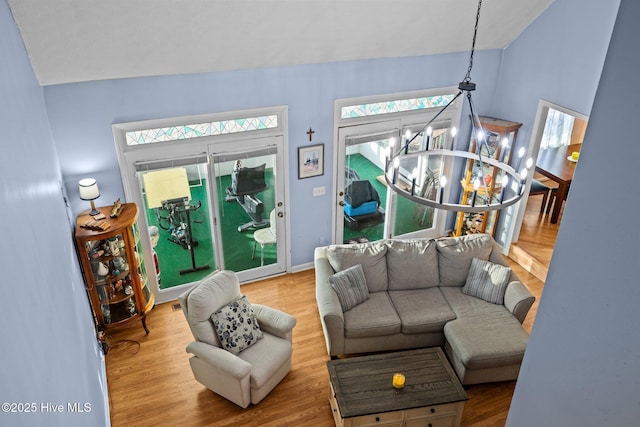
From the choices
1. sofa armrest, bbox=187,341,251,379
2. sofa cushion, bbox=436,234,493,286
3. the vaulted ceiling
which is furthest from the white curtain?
sofa armrest, bbox=187,341,251,379

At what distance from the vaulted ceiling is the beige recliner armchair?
2.22 metres

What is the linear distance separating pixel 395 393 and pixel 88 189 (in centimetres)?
347

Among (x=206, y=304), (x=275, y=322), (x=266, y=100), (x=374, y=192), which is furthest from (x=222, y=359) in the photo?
(x=374, y=192)

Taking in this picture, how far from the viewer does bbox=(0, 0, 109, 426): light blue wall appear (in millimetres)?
1711

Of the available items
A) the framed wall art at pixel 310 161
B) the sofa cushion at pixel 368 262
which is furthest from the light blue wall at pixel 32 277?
the framed wall art at pixel 310 161

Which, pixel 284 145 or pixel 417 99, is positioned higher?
pixel 417 99

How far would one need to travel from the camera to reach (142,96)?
5055 mm

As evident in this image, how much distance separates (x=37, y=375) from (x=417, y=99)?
18.1 ft

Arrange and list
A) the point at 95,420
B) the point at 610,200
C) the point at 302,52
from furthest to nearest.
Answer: the point at 302,52 → the point at 95,420 → the point at 610,200

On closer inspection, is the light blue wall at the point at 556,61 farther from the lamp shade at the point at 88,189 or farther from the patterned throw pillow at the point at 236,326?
the lamp shade at the point at 88,189

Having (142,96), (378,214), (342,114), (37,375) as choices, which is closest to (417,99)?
(342,114)

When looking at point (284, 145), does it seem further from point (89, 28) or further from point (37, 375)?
point (37, 375)

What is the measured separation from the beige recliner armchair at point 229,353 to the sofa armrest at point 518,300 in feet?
7.55

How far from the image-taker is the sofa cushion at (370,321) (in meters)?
5.07
